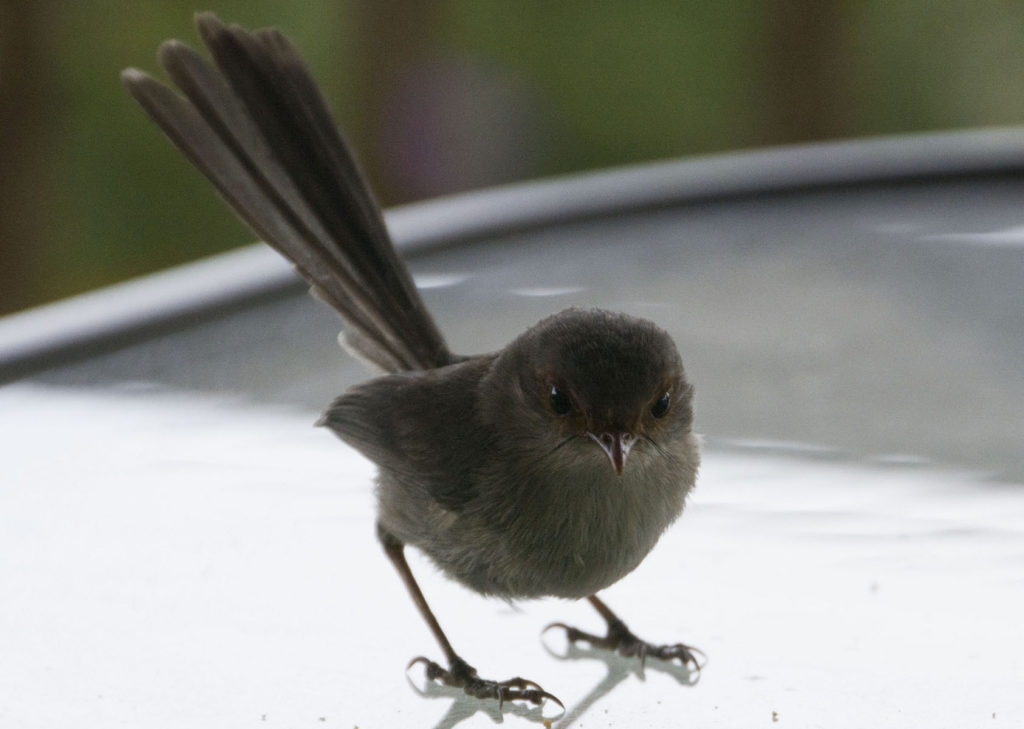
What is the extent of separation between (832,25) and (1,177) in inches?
216

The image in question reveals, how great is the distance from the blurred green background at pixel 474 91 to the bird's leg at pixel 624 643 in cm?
669

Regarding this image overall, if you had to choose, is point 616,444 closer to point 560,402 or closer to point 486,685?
point 560,402

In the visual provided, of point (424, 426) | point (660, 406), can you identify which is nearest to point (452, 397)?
point (424, 426)

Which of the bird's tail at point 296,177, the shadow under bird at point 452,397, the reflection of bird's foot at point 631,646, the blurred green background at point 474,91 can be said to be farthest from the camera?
the blurred green background at point 474,91

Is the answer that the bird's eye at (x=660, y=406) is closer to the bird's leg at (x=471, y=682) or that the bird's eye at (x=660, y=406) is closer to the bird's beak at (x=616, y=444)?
the bird's beak at (x=616, y=444)

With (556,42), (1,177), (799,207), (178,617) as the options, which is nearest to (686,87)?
(556,42)

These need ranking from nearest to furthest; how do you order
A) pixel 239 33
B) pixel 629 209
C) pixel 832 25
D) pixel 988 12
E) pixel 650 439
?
pixel 650 439
pixel 239 33
pixel 629 209
pixel 832 25
pixel 988 12


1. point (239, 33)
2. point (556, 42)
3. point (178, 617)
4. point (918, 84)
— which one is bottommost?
point (918, 84)

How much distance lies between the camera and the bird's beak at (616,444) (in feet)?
7.85

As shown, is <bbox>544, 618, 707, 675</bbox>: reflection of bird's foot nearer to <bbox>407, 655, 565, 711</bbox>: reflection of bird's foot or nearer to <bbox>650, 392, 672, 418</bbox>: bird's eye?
<bbox>407, 655, 565, 711</bbox>: reflection of bird's foot

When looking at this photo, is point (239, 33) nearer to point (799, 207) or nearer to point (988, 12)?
point (799, 207)

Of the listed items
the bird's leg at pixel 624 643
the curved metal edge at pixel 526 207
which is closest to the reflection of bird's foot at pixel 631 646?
the bird's leg at pixel 624 643

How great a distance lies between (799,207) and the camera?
18.4ft

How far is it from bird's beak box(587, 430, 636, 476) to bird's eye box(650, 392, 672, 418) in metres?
0.08
